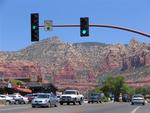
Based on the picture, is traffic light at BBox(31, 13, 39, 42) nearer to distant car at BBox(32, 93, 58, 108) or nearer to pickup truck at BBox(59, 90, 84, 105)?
distant car at BBox(32, 93, 58, 108)

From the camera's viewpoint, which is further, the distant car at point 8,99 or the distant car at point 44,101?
the distant car at point 8,99

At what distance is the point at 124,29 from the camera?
3466cm

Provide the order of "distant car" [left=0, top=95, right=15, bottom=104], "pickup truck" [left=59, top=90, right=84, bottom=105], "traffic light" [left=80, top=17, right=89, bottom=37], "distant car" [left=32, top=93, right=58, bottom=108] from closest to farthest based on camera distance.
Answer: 1. "traffic light" [left=80, top=17, right=89, bottom=37]
2. "distant car" [left=32, top=93, right=58, bottom=108]
3. "pickup truck" [left=59, top=90, right=84, bottom=105]
4. "distant car" [left=0, top=95, right=15, bottom=104]

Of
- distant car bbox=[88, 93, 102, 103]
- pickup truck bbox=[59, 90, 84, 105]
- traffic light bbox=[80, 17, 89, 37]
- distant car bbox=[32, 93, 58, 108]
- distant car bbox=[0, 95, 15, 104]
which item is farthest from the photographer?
distant car bbox=[88, 93, 102, 103]

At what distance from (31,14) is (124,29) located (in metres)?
6.48

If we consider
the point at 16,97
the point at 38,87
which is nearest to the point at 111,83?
the point at 38,87

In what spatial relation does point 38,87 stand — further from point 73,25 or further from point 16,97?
point 73,25

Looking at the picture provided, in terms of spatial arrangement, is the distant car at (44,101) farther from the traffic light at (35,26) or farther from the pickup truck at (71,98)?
the traffic light at (35,26)

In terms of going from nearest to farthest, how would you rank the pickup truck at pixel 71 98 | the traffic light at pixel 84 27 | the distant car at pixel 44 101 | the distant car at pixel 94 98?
1. the traffic light at pixel 84 27
2. the distant car at pixel 44 101
3. the pickup truck at pixel 71 98
4. the distant car at pixel 94 98

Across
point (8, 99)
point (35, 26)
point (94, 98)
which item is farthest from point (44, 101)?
point (94, 98)

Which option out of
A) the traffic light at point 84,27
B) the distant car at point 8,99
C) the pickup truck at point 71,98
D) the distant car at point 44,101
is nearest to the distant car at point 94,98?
the distant car at point 8,99

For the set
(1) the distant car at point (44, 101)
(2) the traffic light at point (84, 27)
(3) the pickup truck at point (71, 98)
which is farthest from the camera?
(3) the pickup truck at point (71, 98)

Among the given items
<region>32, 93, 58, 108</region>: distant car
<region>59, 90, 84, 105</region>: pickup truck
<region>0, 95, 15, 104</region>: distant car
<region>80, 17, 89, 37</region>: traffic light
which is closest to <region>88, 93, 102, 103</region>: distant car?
<region>0, 95, 15, 104</region>: distant car

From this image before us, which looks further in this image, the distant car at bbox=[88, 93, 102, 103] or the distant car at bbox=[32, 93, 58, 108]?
the distant car at bbox=[88, 93, 102, 103]
